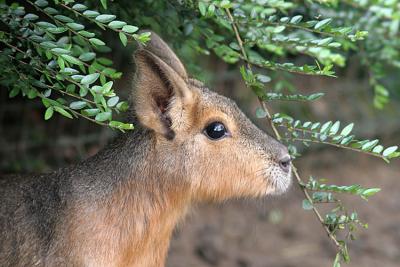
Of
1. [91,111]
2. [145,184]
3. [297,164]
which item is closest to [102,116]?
[91,111]

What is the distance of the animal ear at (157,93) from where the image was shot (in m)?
3.37

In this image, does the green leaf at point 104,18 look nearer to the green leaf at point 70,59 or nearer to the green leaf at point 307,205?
the green leaf at point 70,59

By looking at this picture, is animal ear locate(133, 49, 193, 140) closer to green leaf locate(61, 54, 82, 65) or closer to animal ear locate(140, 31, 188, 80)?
animal ear locate(140, 31, 188, 80)

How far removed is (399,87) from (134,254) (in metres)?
4.26

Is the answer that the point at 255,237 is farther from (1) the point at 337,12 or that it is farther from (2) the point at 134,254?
(2) the point at 134,254

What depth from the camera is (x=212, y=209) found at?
6574mm

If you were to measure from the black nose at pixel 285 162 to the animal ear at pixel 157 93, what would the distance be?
556mm

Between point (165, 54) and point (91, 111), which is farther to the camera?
point (165, 54)

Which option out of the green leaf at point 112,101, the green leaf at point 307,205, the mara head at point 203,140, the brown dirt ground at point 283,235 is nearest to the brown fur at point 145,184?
the mara head at point 203,140

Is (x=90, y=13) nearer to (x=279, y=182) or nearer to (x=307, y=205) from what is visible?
(x=279, y=182)

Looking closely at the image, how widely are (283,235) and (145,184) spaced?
2.91 meters

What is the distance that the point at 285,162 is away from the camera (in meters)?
3.70

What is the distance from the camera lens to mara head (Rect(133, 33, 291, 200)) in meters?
3.49

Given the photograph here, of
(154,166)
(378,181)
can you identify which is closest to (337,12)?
(154,166)
